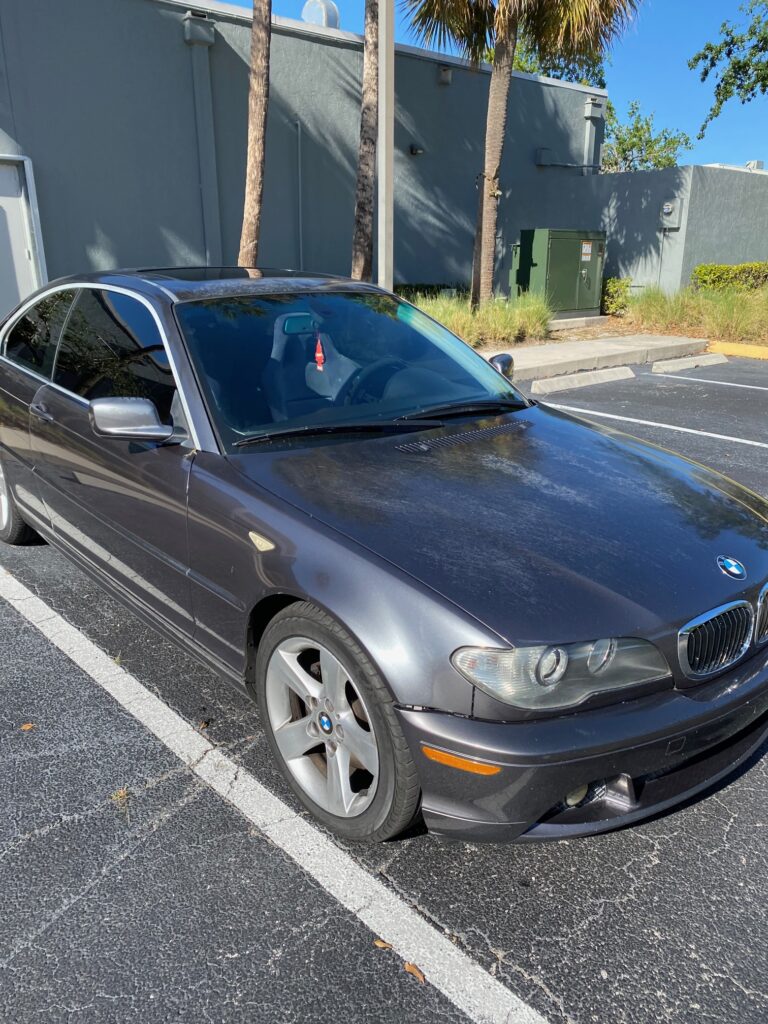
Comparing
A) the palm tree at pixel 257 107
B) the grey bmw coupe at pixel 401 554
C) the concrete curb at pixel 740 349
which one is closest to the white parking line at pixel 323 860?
the grey bmw coupe at pixel 401 554

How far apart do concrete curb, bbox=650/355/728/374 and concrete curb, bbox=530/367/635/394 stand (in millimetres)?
453

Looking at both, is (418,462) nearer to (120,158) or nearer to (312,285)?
(312,285)

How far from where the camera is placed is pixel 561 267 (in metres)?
14.6

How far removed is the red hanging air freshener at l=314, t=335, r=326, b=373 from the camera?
3349 millimetres

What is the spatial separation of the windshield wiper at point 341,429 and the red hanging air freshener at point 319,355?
0.36m

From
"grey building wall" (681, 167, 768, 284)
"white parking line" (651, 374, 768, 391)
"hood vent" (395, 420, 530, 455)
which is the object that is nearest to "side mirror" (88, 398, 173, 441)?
"hood vent" (395, 420, 530, 455)

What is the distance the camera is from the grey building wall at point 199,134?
38.6ft

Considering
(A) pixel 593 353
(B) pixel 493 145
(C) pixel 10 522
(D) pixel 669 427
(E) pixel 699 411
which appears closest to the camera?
(C) pixel 10 522

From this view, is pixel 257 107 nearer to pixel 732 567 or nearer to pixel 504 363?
pixel 504 363

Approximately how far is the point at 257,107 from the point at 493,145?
4229 millimetres

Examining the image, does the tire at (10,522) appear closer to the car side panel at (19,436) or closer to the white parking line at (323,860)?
the car side panel at (19,436)

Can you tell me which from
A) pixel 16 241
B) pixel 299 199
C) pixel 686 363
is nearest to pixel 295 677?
pixel 686 363

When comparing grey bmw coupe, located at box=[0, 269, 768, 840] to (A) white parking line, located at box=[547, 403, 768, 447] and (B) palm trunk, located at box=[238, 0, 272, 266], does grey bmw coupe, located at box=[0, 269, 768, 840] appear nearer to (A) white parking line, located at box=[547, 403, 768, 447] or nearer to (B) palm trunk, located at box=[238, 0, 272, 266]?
(A) white parking line, located at box=[547, 403, 768, 447]

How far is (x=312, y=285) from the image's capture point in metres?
3.75
